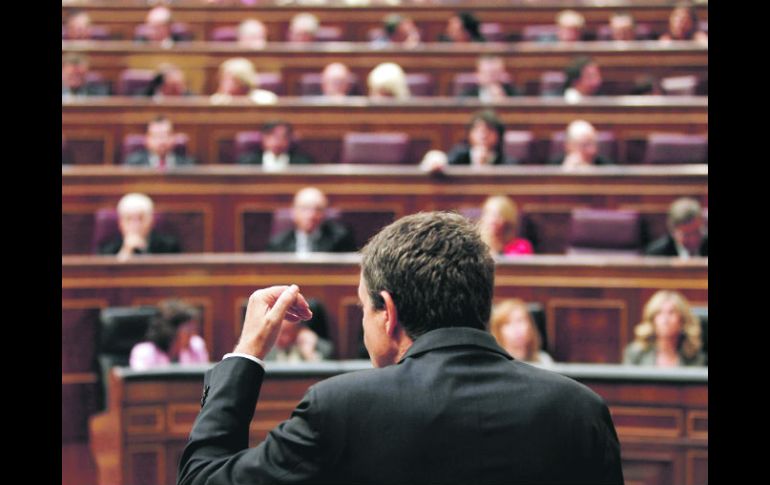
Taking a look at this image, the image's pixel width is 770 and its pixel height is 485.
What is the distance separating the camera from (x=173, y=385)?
81.9 inches

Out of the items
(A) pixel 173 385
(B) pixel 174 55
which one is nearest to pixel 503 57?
(B) pixel 174 55

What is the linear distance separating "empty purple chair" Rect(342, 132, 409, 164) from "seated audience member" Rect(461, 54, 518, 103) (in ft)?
2.07

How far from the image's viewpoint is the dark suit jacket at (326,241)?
10.6ft

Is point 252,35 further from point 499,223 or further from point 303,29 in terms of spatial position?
point 499,223

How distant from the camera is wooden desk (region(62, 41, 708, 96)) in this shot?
459 centimetres

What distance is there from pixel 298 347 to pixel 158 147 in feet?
4.12

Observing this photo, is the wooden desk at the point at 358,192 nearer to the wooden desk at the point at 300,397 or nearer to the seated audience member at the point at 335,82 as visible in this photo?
the seated audience member at the point at 335,82

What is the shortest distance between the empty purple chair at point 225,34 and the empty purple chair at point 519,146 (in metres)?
1.63

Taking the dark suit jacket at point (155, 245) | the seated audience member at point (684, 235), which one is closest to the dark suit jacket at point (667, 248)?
the seated audience member at point (684, 235)

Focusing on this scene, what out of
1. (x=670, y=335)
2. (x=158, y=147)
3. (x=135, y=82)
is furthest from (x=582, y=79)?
(x=670, y=335)

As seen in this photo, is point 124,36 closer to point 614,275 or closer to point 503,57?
point 503,57

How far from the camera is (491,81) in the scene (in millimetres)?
4348

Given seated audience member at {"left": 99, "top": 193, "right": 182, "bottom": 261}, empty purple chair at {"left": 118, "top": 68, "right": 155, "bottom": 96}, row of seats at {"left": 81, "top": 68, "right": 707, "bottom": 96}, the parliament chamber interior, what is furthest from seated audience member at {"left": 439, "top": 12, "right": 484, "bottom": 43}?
seated audience member at {"left": 99, "top": 193, "right": 182, "bottom": 261}

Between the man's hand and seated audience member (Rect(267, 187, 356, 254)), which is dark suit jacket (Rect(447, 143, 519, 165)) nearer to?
seated audience member (Rect(267, 187, 356, 254))
